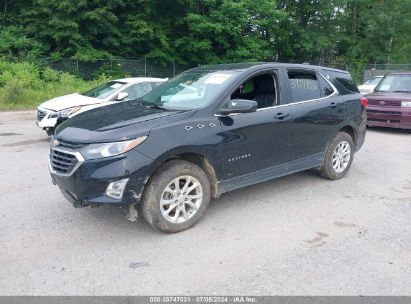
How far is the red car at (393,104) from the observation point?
1076cm

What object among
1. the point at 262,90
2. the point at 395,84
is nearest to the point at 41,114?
the point at 262,90

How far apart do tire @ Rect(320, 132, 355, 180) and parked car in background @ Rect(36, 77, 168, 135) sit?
492 cm

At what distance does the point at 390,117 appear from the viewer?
1102cm

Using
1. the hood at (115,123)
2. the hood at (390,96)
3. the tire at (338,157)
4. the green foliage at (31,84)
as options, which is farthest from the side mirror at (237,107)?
the green foliage at (31,84)

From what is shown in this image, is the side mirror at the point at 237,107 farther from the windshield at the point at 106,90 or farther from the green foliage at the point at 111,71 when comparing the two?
the green foliage at the point at 111,71

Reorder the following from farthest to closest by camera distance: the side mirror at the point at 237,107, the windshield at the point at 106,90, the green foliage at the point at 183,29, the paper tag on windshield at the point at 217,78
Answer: the green foliage at the point at 183,29 < the windshield at the point at 106,90 < the paper tag on windshield at the point at 217,78 < the side mirror at the point at 237,107

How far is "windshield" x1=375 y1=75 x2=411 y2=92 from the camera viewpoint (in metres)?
11.6

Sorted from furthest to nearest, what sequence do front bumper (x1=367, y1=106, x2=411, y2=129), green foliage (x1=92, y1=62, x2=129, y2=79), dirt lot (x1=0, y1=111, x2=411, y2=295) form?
1. green foliage (x1=92, y1=62, x2=129, y2=79)
2. front bumper (x1=367, y1=106, x2=411, y2=129)
3. dirt lot (x1=0, y1=111, x2=411, y2=295)

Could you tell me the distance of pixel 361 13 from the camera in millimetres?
36625

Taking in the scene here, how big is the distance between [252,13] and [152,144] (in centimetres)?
2492

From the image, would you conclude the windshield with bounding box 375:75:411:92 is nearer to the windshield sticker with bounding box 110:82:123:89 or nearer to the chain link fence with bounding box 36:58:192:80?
the windshield sticker with bounding box 110:82:123:89

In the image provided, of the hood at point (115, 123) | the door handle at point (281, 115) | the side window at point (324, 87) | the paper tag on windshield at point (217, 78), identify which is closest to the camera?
the hood at point (115, 123)

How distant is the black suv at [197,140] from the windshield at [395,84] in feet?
21.2

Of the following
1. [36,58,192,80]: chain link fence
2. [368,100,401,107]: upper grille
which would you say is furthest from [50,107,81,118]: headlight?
[36,58,192,80]: chain link fence
